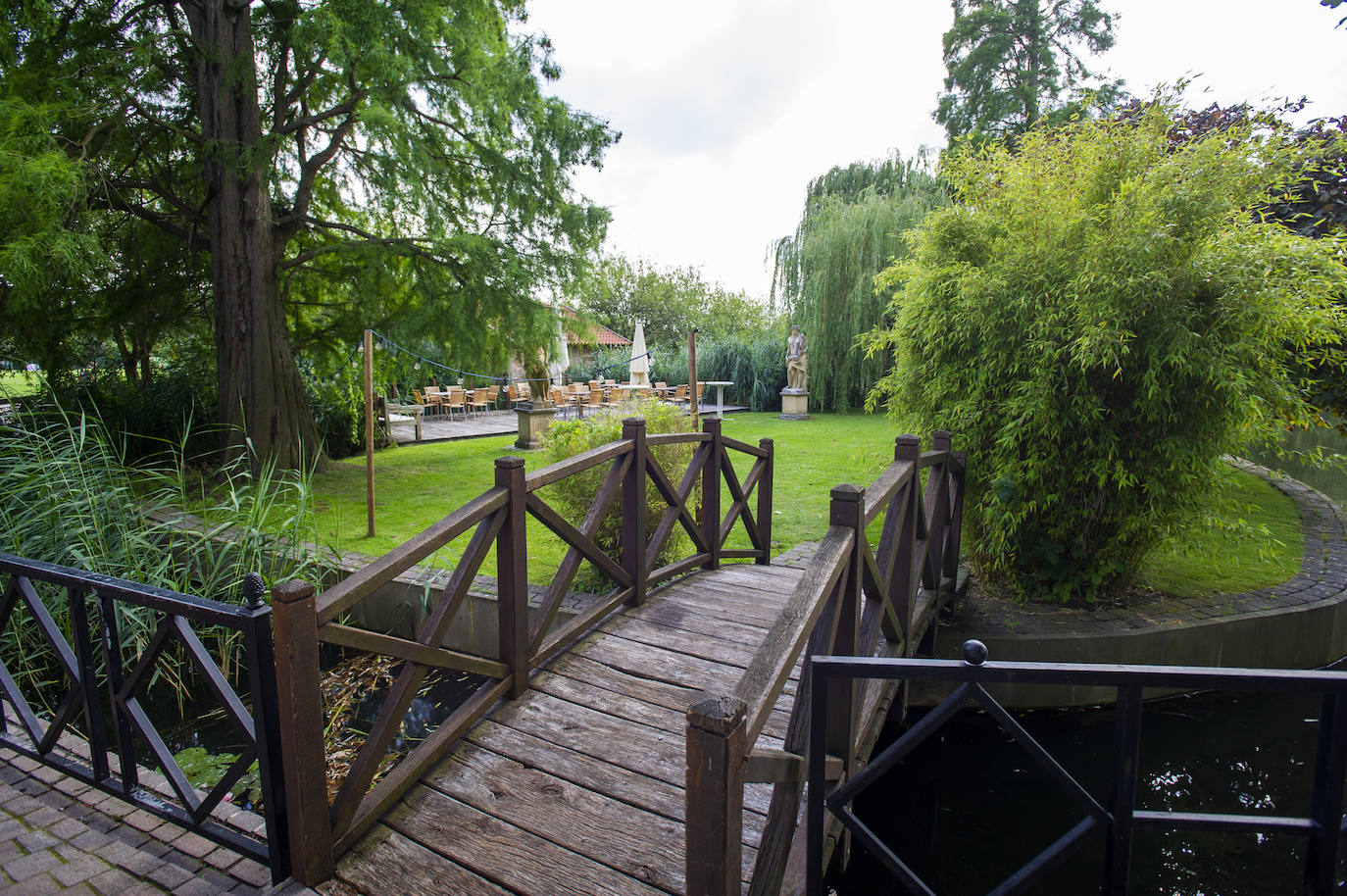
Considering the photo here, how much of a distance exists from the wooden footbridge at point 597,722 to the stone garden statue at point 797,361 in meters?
13.2

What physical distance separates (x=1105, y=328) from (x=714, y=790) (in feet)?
12.2

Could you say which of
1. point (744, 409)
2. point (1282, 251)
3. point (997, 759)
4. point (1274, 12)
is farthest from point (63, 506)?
point (744, 409)

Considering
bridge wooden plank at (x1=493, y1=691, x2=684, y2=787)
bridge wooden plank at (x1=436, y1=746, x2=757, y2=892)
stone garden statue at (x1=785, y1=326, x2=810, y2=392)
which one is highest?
stone garden statue at (x1=785, y1=326, x2=810, y2=392)

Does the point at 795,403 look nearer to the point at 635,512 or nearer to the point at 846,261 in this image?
the point at 846,261

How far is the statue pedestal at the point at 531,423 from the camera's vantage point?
11.3 meters

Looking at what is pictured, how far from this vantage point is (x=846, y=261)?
15594 mm

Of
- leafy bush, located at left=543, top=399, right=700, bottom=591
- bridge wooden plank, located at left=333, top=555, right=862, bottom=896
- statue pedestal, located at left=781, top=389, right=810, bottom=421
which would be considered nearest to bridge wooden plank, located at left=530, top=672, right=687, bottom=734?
bridge wooden plank, located at left=333, top=555, right=862, bottom=896

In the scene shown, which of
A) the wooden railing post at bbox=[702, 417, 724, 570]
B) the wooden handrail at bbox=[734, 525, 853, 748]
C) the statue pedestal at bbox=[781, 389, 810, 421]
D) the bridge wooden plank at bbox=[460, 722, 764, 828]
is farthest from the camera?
the statue pedestal at bbox=[781, 389, 810, 421]

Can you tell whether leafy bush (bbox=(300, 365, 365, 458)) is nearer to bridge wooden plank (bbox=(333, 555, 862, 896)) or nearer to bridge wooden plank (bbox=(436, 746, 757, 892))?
bridge wooden plank (bbox=(333, 555, 862, 896))

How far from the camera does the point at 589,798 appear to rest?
2238 mm

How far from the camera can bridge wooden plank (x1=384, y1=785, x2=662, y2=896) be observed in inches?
74.0

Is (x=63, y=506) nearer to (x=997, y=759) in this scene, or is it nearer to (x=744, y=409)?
(x=997, y=759)

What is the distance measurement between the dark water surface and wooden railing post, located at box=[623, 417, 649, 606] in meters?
1.64

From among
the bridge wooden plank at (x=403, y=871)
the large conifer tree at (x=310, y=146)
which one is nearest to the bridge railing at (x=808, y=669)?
the bridge wooden plank at (x=403, y=871)
